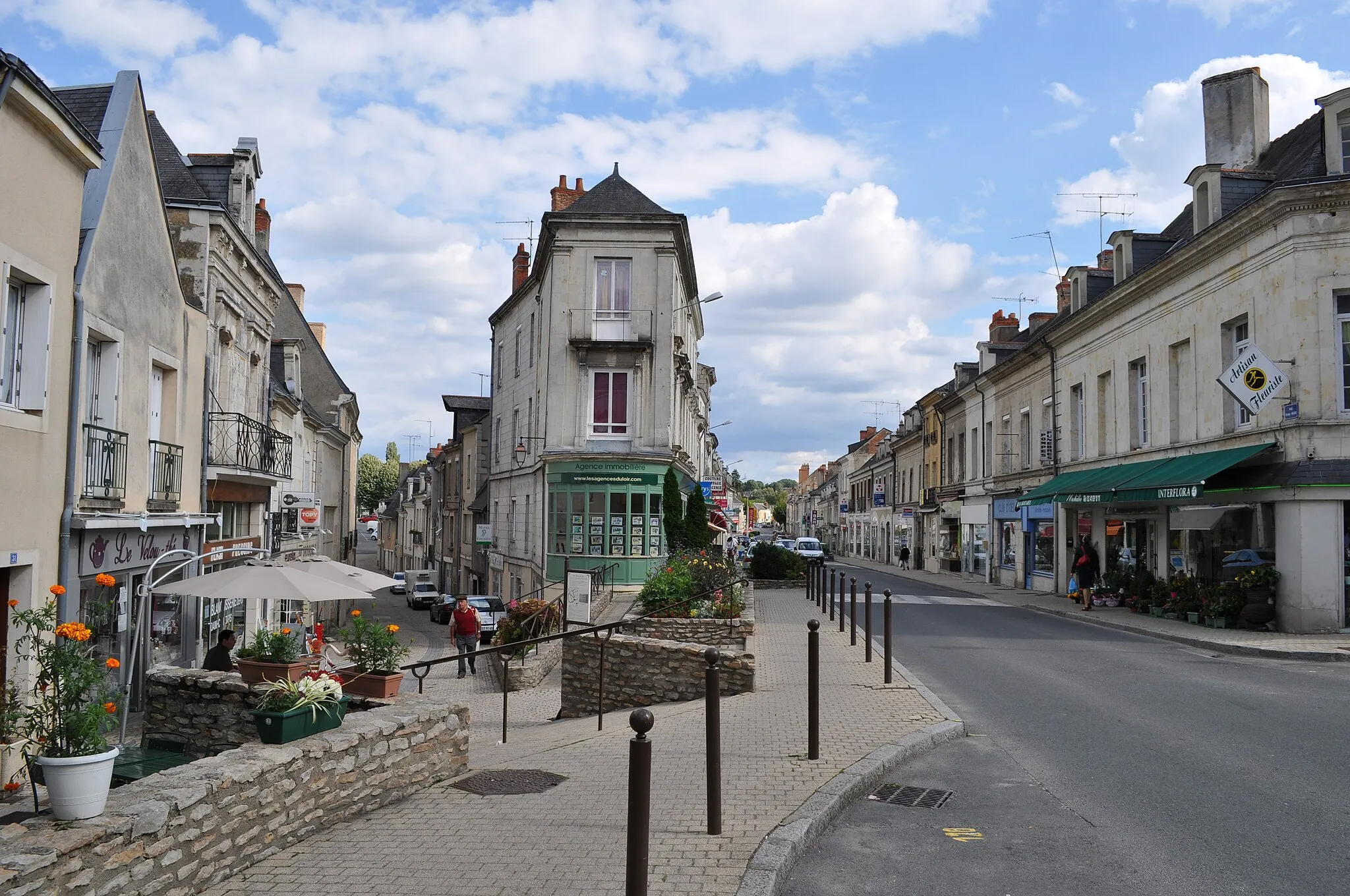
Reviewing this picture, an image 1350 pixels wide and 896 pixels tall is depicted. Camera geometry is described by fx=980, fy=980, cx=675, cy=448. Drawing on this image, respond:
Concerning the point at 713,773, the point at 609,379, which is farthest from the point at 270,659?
the point at 609,379

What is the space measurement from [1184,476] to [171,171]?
1903 centimetres

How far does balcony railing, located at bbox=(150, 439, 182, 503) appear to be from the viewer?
1305 cm

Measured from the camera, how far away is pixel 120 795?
16.1 feet

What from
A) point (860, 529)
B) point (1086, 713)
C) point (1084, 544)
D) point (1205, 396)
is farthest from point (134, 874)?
point (860, 529)

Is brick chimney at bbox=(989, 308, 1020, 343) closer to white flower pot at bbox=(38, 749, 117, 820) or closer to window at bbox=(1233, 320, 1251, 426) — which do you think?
window at bbox=(1233, 320, 1251, 426)

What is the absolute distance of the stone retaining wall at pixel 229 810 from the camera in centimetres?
425

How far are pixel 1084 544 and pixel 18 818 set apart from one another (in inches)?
893

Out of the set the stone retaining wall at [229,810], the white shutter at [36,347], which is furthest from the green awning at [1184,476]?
the white shutter at [36,347]

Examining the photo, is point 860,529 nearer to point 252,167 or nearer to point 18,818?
point 252,167

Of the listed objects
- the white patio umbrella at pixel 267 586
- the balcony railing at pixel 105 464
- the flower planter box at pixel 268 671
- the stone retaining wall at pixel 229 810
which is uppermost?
the balcony railing at pixel 105 464

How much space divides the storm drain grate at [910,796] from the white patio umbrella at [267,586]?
17.7 ft

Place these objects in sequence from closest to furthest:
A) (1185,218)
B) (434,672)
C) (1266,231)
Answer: (1266,231), (434,672), (1185,218)

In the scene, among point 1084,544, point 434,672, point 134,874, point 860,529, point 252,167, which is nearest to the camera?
point 134,874

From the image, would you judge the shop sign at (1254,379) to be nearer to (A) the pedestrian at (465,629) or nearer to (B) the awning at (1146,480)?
(B) the awning at (1146,480)
